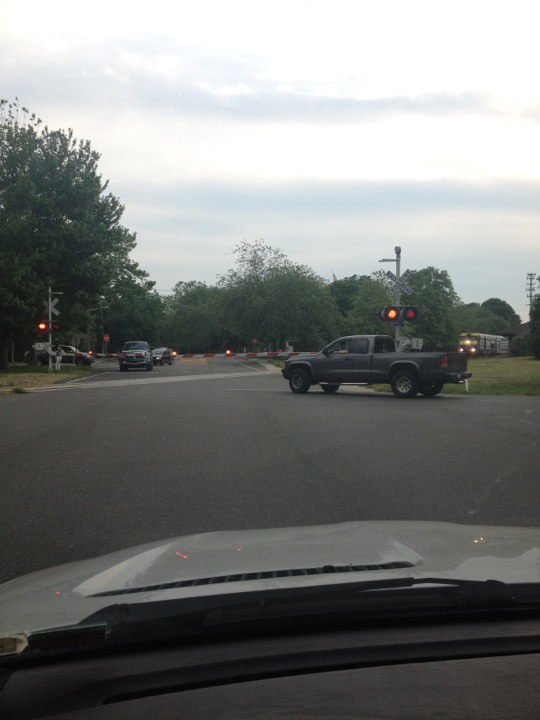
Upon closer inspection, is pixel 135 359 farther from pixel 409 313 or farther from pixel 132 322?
pixel 132 322

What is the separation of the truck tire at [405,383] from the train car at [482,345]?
51.0 metres

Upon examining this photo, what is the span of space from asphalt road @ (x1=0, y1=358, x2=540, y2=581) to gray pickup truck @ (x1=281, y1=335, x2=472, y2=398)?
14.5 ft

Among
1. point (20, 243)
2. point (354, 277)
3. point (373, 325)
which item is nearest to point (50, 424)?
point (20, 243)

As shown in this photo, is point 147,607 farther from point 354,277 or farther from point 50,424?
point 354,277

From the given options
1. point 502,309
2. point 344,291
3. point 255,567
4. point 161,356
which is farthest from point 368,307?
point 502,309

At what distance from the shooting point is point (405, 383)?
72.0ft

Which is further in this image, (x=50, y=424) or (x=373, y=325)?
(x=373, y=325)

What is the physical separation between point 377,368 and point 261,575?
20.1 metres

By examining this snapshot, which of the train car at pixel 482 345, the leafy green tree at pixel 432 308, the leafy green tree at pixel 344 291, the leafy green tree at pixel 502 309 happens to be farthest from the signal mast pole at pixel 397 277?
the leafy green tree at pixel 502 309

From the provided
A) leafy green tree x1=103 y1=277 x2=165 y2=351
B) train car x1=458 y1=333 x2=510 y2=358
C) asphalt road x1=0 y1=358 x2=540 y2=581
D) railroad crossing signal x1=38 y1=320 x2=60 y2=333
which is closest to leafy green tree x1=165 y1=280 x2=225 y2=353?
leafy green tree x1=103 y1=277 x2=165 y2=351

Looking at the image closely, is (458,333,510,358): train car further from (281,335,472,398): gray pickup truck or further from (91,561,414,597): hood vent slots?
(91,561,414,597): hood vent slots

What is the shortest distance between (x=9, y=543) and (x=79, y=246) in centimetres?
3863

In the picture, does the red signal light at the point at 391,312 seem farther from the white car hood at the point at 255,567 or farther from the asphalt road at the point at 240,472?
the white car hood at the point at 255,567

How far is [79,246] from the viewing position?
42.8 m
